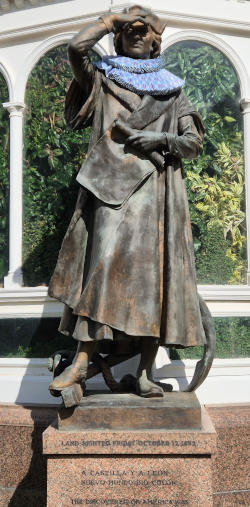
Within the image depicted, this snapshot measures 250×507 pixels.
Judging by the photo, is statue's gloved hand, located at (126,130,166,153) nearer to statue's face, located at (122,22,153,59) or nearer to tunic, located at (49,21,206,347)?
tunic, located at (49,21,206,347)

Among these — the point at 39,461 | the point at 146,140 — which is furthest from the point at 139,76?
the point at 39,461

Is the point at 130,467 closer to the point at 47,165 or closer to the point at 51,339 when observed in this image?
the point at 51,339

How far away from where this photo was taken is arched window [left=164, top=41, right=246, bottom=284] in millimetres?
4887

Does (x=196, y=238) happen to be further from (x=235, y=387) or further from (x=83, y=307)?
(x=83, y=307)

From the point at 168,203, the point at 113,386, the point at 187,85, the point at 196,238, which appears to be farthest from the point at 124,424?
the point at 187,85

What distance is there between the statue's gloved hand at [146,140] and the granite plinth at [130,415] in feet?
4.80

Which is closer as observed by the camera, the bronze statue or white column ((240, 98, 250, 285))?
the bronze statue

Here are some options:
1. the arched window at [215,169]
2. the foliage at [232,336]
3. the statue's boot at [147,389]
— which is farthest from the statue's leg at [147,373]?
the arched window at [215,169]

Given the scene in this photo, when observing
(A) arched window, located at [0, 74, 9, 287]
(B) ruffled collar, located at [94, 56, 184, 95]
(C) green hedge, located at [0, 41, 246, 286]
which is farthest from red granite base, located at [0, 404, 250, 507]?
(B) ruffled collar, located at [94, 56, 184, 95]

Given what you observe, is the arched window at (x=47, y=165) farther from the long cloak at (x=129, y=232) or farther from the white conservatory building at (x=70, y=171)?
the long cloak at (x=129, y=232)

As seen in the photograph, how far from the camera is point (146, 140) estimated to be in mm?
3291

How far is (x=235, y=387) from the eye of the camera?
453 centimetres

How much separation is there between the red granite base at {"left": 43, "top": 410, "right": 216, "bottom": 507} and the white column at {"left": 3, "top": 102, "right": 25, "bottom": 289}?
2195 mm

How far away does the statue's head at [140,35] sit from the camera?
3.43 m
